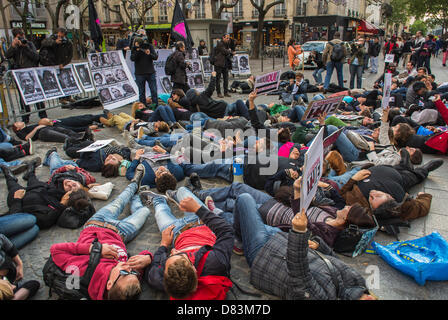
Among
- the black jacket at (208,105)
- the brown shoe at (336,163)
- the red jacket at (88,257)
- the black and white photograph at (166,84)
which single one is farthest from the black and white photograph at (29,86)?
the brown shoe at (336,163)

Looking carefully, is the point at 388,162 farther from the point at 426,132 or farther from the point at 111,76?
the point at 111,76

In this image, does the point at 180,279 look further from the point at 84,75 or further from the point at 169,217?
the point at 84,75

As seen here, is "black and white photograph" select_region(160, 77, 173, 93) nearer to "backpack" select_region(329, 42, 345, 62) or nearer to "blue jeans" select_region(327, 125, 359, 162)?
"backpack" select_region(329, 42, 345, 62)

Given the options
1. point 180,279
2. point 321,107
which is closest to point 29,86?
point 321,107

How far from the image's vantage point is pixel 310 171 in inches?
95.3

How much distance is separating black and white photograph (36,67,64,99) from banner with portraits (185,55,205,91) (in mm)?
4477

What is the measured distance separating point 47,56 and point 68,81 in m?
0.77

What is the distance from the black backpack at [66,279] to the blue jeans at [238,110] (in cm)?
525

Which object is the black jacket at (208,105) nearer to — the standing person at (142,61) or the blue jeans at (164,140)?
the blue jeans at (164,140)

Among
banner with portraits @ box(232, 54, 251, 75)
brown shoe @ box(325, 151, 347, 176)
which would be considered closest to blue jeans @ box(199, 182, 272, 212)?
brown shoe @ box(325, 151, 347, 176)

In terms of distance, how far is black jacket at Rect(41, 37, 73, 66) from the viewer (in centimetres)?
847
